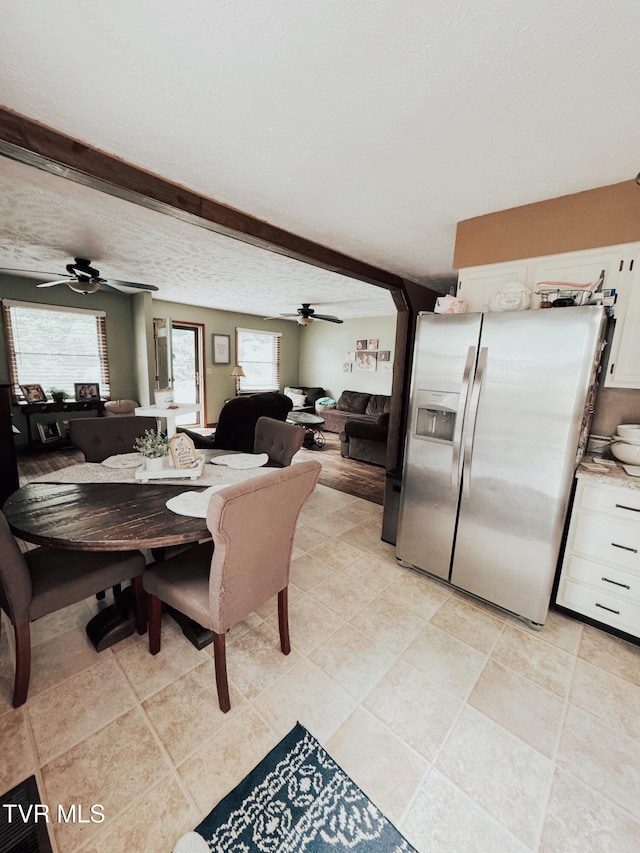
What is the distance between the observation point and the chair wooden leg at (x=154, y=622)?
66.1 inches

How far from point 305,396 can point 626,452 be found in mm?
6642

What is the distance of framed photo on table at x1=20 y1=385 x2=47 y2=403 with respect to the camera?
498 centimetres

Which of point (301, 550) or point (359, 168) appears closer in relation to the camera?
point (359, 168)

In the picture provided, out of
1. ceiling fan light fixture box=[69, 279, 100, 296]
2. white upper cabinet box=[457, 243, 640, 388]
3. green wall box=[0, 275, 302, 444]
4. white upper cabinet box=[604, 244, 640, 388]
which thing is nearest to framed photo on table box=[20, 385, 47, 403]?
green wall box=[0, 275, 302, 444]

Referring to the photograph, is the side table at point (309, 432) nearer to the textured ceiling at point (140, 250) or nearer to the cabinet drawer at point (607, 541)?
the textured ceiling at point (140, 250)

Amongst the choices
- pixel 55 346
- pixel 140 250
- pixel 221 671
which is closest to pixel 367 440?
Result: pixel 140 250

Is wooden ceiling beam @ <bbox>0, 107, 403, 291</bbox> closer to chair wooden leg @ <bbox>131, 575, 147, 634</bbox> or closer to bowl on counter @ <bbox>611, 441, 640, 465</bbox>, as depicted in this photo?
chair wooden leg @ <bbox>131, 575, 147, 634</bbox>

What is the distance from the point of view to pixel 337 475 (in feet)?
15.6

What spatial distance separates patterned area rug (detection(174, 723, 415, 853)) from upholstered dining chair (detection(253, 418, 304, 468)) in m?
1.68

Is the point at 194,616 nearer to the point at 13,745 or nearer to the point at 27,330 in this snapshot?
the point at 13,745

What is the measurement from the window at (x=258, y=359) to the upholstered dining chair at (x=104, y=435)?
510cm

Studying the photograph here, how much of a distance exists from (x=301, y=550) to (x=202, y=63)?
2.83m

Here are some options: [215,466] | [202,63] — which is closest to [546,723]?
[215,466]

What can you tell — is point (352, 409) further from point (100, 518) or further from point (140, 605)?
point (100, 518)
